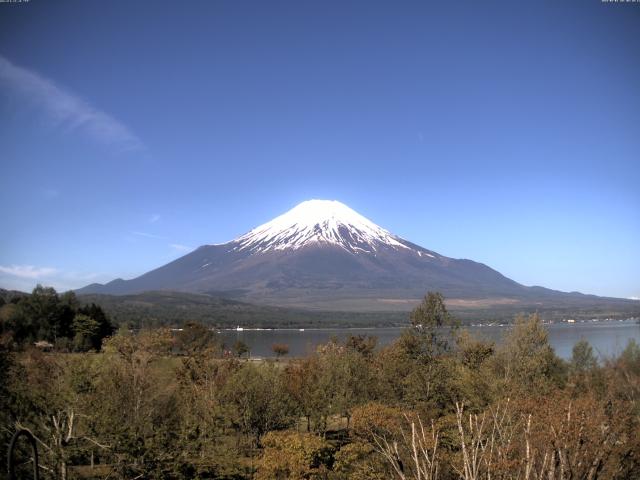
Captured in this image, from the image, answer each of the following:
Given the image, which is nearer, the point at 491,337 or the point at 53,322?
the point at 491,337

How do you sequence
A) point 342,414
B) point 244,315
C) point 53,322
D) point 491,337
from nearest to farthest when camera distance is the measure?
point 342,414
point 491,337
point 53,322
point 244,315

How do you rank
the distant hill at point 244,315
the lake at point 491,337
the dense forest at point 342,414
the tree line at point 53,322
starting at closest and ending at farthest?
the dense forest at point 342,414
the tree line at point 53,322
the lake at point 491,337
the distant hill at point 244,315

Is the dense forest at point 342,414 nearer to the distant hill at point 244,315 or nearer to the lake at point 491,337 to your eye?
the lake at point 491,337

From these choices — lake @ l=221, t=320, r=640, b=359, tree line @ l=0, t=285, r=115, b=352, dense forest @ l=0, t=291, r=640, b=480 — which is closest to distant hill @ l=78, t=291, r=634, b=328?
lake @ l=221, t=320, r=640, b=359

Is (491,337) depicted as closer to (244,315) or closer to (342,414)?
(342,414)

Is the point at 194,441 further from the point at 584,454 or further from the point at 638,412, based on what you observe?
the point at 638,412

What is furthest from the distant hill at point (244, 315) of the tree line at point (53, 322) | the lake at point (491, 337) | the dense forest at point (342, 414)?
the dense forest at point (342, 414)

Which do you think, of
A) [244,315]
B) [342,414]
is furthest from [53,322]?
[244,315]

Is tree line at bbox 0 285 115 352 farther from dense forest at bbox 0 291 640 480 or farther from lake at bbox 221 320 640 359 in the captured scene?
lake at bbox 221 320 640 359
